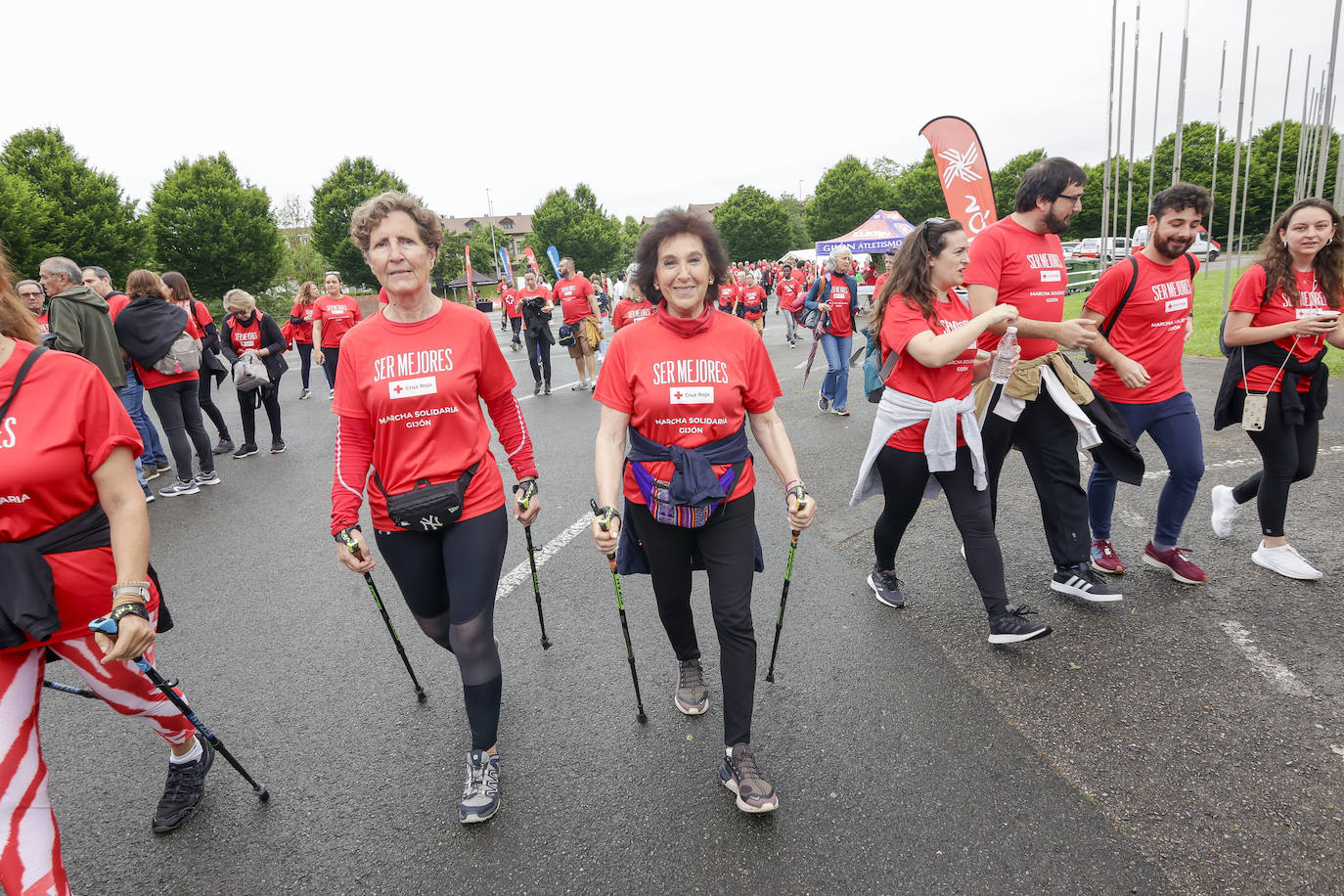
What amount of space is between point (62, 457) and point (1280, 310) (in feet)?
17.5

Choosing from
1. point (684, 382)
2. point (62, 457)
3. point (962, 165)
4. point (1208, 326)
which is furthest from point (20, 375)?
point (1208, 326)

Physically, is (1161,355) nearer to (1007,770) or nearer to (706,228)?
(1007,770)

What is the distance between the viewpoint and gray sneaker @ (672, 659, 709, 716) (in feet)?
9.93

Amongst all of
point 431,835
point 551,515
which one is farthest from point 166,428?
point 431,835

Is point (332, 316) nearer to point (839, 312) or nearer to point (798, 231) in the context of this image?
point (839, 312)

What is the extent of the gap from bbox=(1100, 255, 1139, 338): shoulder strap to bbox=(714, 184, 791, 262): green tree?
67097 mm

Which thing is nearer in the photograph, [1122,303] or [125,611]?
[125,611]

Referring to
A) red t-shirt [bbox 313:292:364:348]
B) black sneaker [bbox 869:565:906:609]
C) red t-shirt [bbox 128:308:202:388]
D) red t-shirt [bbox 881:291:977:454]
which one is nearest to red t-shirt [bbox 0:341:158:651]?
red t-shirt [bbox 881:291:977:454]

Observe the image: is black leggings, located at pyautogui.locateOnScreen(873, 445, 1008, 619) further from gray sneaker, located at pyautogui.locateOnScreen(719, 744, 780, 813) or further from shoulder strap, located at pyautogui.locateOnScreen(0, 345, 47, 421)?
shoulder strap, located at pyautogui.locateOnScreen(0, 345, 47, 421)

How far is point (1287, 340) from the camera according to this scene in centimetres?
373

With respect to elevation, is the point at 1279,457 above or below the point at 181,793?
above

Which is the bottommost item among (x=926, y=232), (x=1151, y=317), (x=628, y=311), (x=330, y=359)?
(x=330, y=359)

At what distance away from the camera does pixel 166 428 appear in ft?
21.5

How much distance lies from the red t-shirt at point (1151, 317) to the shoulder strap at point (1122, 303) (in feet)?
0.04
